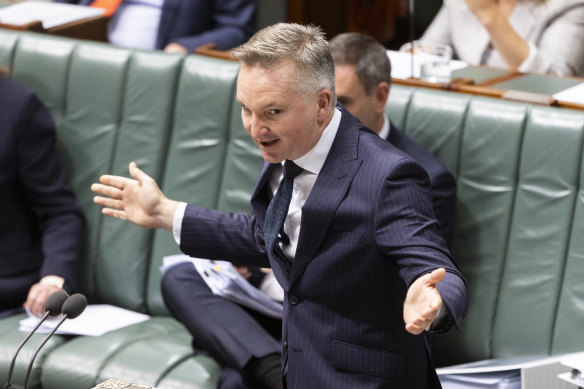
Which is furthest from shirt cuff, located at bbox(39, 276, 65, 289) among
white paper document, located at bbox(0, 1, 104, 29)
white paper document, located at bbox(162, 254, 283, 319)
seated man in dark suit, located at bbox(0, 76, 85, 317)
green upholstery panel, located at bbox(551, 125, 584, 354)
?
green upholstery panel, located at bbox(551, 125, 584, 354)

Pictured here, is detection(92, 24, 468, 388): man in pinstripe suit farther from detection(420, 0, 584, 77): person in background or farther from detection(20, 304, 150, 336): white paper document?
detection(420, 0, 584, 77): person in background

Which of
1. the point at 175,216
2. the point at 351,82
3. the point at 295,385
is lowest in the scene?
the point at 295,385

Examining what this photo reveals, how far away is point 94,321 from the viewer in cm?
261

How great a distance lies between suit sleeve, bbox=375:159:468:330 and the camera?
1456 millimetres

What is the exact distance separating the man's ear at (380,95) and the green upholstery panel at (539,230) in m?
0.36

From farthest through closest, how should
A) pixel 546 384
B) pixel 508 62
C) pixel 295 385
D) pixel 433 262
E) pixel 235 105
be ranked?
pixel 508 62 < pixel 235 105 < pixel 546 384 < pixel 295 385 < pixel 433 262

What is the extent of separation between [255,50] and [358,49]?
0.84 metres

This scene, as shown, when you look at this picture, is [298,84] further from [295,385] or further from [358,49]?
[358,49]

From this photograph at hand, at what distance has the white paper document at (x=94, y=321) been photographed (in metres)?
2.51

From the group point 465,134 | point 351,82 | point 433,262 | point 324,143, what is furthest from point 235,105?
point 433,262

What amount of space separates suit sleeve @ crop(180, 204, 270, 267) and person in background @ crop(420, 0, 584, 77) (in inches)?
59.7

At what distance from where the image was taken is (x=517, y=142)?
2.30 metres

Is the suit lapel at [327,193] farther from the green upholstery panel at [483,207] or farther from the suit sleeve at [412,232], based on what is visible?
the green upholstery panel at [483,207]

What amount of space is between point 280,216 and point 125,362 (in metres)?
0.84
